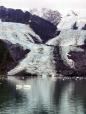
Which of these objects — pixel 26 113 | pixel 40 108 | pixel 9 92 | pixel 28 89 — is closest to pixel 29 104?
pixel 40 108

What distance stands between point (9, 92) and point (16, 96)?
41.3 feet

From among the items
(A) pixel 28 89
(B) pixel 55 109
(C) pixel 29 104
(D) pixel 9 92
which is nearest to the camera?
(B) pixel 55 109

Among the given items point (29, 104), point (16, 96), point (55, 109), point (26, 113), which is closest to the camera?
point (26, 113)

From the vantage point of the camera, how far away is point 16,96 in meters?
153

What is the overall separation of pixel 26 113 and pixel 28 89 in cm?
6652

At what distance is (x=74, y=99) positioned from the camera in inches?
5669

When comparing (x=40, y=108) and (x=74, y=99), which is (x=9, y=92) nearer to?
(x=74, y=99)

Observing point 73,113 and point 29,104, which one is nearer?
point 73,113

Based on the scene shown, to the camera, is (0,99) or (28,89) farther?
(28,89)

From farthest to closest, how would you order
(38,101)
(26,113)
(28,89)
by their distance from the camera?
(28,89) → (38,101) → (26,113)

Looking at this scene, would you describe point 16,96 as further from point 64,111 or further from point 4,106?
point 64,111

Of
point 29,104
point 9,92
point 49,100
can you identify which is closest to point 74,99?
point 49,100

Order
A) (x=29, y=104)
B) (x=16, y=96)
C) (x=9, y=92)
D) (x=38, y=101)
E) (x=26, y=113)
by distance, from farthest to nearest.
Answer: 1. (x=9, y=92)
2. (x=16, y=96)
3. (x=38, y=101)
4. (x=29, y=104)
5. (x=26, y=113)

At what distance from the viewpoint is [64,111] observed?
117000mm
